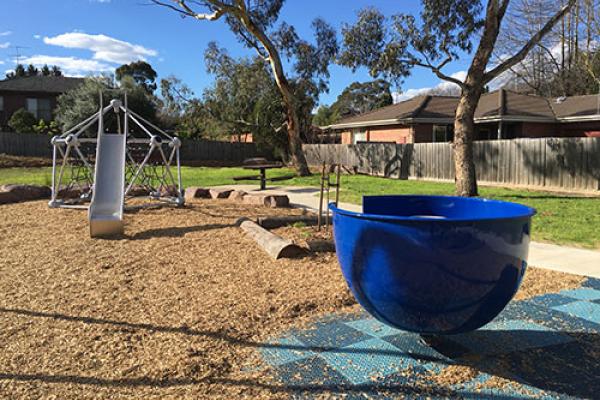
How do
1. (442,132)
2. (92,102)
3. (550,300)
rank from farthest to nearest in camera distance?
(92,102) → (442,132) → (550,300)

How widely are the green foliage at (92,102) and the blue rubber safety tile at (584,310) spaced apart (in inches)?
1223

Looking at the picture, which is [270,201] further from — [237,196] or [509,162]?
[509,162]

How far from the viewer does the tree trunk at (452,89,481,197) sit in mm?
13781

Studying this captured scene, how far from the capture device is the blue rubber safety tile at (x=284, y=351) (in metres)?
3.35

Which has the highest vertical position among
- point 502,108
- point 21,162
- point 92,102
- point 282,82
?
point 92,102

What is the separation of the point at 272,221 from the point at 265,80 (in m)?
27.1

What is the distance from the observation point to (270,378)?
121 inches

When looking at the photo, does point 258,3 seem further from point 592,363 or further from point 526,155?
point 592,363

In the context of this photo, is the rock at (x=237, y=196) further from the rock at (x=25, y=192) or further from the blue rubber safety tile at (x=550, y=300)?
the blue rubber safety tile at (x=550, y=300)

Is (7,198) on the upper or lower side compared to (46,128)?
lower

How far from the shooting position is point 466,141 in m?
13.9

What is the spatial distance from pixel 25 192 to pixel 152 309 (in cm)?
990

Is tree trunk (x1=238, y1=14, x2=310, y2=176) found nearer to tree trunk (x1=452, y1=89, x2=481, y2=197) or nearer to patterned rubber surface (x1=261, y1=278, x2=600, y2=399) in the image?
tree trunk (x1=452, y1=89, x2=481, y2=197)

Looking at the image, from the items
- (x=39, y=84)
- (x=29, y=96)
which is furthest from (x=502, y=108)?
(x=39, y=84)
